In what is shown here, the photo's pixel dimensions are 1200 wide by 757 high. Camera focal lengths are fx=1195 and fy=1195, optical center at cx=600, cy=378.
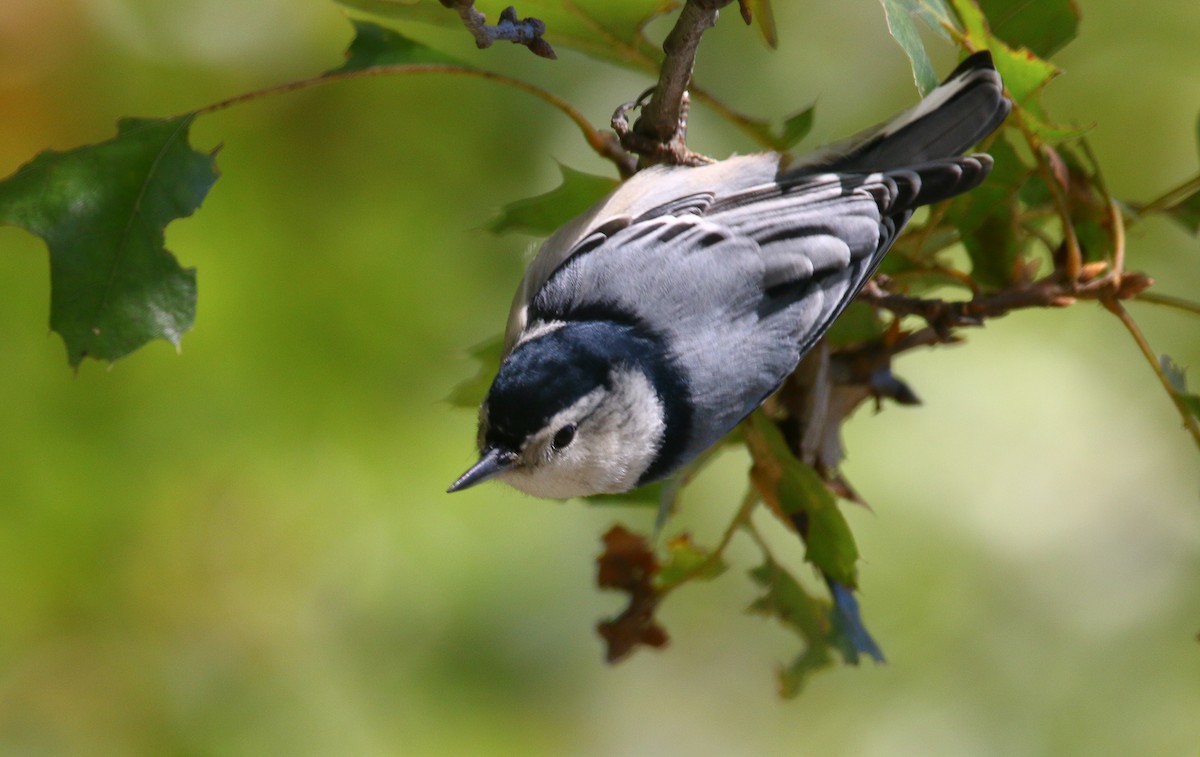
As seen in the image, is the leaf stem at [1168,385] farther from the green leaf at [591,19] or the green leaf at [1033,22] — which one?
the green leaf at [591,19]

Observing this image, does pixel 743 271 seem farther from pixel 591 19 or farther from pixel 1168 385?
pixel 1168 385

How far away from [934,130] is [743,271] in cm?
29

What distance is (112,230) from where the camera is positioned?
1309 mm

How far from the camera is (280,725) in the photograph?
89.0 inches

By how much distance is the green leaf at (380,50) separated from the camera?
1421 millimetres

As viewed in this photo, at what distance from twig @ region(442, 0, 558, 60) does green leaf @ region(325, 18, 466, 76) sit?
0.93 feet

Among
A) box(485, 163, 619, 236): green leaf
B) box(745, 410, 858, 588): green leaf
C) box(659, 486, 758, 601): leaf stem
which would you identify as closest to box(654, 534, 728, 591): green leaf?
box(659, 486, 758, 601): leaf stem

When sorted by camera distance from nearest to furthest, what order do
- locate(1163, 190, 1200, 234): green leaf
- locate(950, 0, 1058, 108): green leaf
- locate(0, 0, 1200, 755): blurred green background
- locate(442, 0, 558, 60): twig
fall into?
locate(442, 0, 558, 60): twig
locate(950, 0, 1058, 108): green leaf
locate(1163, 190, 1200, 234): green leaf
locate(0, 0, 1200, 755): blurred green background

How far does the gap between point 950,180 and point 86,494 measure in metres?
1.56

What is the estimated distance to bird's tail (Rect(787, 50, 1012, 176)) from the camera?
1.31 m

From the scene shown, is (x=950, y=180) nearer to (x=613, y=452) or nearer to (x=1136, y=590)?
(x=613, y=452)

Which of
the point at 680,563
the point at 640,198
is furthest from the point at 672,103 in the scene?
the point at 680,563

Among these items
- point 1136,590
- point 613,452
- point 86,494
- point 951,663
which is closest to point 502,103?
point 86,494

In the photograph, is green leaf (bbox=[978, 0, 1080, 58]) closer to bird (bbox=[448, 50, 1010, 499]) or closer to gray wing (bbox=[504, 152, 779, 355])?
bird (bbox=[448, 50, 1010, 499])
